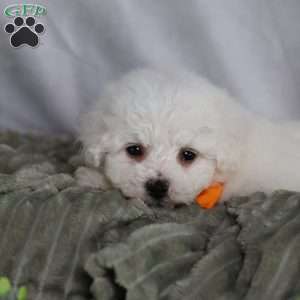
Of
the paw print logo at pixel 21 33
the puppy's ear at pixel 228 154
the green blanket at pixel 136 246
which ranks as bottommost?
the green blanket at pixel 136 246

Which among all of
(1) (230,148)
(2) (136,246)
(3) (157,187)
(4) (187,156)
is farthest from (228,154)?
(2) (136,246)

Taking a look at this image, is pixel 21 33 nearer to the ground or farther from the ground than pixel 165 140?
farther from the ground

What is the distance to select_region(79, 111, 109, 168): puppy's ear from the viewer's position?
2.46 m

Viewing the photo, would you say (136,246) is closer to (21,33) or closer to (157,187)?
(157,187)

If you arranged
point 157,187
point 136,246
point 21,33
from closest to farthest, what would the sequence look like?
point 136,246, point 157,187, point 21,33

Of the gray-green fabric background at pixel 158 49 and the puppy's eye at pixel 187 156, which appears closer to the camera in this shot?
the puppy's eye at pixel 187 156

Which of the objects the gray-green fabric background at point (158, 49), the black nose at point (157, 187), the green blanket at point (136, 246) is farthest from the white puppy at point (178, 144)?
the gray-green fabric background at point (158, 49)

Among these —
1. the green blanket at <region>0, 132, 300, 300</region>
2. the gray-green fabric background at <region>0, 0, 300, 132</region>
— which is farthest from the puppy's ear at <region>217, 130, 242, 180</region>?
the gray-green fabric background at <region>0, 0, 300, 132</region>

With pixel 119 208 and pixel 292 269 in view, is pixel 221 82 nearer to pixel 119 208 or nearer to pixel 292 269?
pixel 119 208

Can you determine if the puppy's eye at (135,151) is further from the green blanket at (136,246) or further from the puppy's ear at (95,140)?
the green blanket at (136,246)

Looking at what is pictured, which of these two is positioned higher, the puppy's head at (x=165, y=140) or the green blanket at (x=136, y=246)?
the puppy's head at (x=165, y=140)

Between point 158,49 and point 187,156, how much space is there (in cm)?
124

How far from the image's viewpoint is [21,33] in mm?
3506

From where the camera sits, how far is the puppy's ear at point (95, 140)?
8.06ft
